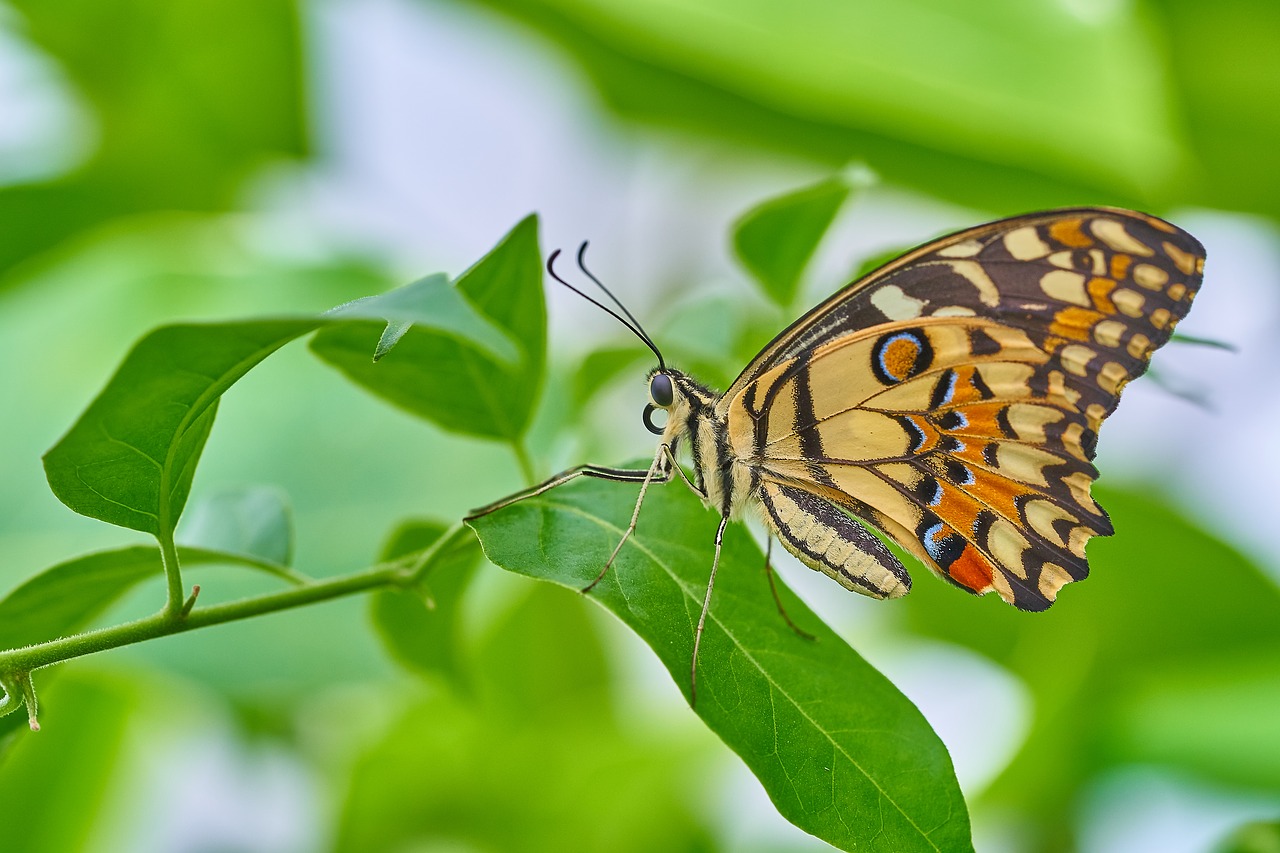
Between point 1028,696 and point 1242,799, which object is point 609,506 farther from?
point 1242,799

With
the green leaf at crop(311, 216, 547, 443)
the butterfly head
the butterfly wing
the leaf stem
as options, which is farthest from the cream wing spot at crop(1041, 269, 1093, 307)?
the leaf stem

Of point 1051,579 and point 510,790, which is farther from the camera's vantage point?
point 510,790

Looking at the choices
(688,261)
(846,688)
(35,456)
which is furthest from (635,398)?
(846,688)

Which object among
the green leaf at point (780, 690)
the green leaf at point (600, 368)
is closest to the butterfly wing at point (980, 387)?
the green leaf at point (600, 368)

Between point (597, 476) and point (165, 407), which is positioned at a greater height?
point (165, 407)

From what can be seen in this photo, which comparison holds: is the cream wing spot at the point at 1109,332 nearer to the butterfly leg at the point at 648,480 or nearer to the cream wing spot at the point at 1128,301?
the cream wing spot at the point at 1128,301

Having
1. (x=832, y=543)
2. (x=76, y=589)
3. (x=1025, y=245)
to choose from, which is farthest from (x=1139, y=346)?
(x=76, y=589)

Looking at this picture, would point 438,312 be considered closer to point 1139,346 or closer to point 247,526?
point 247,526
